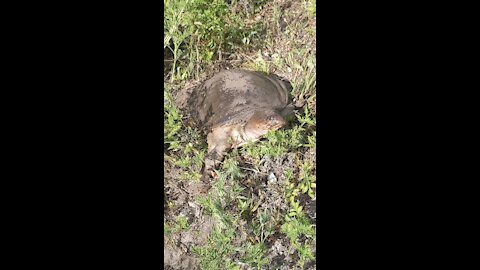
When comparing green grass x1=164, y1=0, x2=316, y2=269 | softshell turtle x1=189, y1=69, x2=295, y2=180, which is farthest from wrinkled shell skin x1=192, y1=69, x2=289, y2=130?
green grass x1=164, y1=0, x2=316, y2=269

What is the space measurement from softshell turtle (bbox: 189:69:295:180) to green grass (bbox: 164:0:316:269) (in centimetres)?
7

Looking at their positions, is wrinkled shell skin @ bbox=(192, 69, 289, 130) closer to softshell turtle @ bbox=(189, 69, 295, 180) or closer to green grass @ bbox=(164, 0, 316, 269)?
softshell turtle @ bbox=(189, 69, 295, 180)

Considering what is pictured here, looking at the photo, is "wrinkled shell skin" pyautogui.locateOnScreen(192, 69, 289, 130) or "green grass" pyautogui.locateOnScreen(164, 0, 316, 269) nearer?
"green grass" pyautogui.locateOnScreen(164, 0, 316, 269)

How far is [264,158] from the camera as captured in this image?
10.5 feet

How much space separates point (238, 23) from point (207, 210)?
1505 millimetres

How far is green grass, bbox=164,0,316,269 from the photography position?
2.93 meters

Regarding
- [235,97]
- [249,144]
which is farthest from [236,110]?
A: [249,144]

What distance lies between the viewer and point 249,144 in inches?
125

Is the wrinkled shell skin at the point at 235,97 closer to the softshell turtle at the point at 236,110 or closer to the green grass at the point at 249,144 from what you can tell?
the softshell turtle at the point at 236,110

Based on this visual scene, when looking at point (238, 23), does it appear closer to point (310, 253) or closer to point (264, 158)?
point (264, 158)

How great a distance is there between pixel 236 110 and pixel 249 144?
0.24 metres
